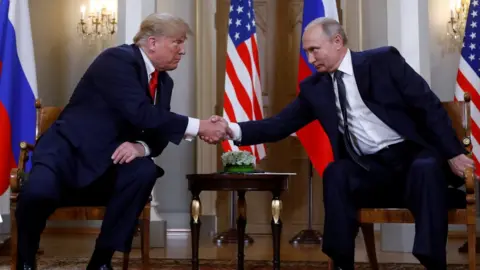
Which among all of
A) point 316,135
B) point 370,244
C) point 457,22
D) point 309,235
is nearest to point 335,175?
point 370,244

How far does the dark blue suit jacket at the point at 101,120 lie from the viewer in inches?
123

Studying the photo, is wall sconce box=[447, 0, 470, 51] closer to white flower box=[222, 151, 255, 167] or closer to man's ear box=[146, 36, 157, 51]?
white flower box=[222, 151, 255, 167]

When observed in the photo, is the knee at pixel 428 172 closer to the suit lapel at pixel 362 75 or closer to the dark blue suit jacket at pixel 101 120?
the suit lapel at pixel 362 75

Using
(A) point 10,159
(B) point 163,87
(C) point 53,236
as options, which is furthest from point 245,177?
(C) point 53,236

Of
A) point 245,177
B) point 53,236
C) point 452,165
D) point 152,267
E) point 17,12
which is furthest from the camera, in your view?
point 53,236

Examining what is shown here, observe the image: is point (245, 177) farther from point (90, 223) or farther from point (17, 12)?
point (90, 223)

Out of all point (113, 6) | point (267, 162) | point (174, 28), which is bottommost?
point (267, 162)

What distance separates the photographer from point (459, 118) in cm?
342

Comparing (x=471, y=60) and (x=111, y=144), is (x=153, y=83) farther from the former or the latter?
(x=471, y=60)

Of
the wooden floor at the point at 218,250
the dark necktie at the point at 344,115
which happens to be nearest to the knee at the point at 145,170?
the dark necktie at the point at 344,115

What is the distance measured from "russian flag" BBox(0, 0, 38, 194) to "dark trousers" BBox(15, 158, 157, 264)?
5.44 ft

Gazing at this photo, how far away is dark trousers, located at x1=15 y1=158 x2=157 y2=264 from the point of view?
3.00 metres

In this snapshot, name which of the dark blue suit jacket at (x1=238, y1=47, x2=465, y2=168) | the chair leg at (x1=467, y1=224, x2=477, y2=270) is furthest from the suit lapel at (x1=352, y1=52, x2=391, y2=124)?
the chair leg at (x1=467, y1=224, x2=477, y2=270)

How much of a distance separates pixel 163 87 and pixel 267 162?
3.04 meters
